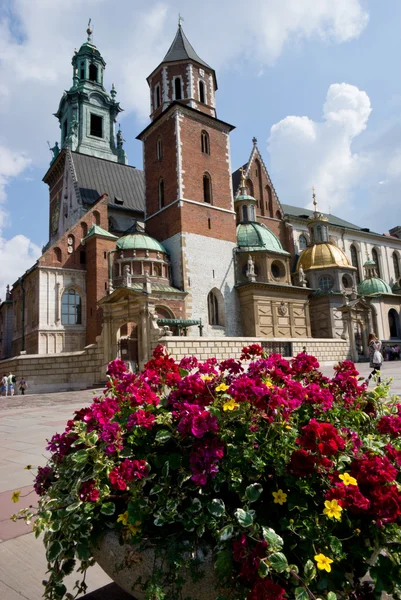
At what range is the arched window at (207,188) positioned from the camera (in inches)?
1194

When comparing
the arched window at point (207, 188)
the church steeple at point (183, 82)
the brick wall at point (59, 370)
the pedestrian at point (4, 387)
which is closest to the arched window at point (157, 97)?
the church steeple at point (183, 82)

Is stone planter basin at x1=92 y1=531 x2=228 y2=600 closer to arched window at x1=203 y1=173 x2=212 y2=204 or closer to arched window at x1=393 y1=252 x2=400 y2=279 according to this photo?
arched window at x1=203 y1=173 x2=212 y2=204

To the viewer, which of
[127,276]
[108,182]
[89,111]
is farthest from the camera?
[89,111]

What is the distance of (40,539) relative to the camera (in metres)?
3.22

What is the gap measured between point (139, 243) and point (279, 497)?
26038mm

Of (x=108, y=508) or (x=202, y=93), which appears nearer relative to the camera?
(x=108, y=508)

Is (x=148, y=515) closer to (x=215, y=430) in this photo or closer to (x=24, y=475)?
(x=215, y=430)

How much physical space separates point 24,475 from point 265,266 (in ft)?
88.0

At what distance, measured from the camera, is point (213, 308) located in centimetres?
2858

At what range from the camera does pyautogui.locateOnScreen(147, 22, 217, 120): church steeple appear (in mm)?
31875

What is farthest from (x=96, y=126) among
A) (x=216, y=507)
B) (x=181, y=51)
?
(x=216, y=507)

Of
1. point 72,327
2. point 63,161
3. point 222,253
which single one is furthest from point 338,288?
point 63,161

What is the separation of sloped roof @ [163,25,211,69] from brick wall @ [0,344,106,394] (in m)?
24.1

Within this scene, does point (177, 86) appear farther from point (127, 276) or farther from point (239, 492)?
point (239, 492)
